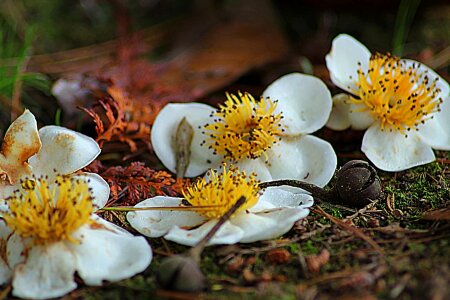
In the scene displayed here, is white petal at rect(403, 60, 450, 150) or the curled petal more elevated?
the curled petal

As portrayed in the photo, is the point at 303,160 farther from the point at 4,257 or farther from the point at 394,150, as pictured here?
the point at 4,257

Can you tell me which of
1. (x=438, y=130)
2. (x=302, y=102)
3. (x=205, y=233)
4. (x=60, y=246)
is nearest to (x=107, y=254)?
(x=60, y=246)

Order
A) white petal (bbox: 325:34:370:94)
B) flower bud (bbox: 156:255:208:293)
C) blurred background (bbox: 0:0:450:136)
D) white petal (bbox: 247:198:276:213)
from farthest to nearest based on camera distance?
blurred background (bbox: 0:0:450:136) → white petal (bbox: 325:34:370:94) → white petal (bbox: 247:198:276:213) → flower bud (bbox: 156:255:208:293)

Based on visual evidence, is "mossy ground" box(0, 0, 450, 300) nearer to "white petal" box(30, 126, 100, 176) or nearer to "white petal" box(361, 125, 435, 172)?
"white petal" box(361, 125, 435, 172)

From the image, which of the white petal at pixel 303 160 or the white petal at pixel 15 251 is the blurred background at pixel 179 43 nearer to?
the white petal at pixel 303 160

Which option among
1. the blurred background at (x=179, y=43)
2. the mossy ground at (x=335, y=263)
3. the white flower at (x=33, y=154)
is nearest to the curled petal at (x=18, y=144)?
the white flower at (x=33, y=154)

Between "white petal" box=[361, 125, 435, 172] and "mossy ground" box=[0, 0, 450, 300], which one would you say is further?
"white petal" box=[361, 125, 435, 172]

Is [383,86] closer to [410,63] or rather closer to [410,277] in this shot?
[410,63]

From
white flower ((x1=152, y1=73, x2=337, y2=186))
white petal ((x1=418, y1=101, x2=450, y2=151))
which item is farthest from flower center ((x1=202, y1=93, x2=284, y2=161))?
white petal ((x1=418, y1=101, x2=450, y2=151))
